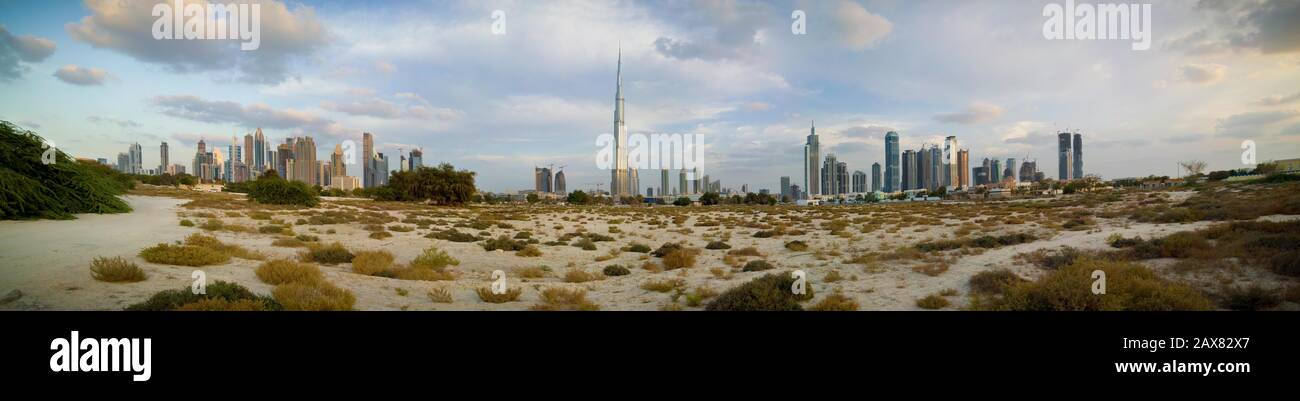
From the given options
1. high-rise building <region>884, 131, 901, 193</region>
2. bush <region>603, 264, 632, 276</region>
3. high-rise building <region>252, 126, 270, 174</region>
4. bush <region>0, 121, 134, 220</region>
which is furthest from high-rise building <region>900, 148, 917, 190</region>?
high-rise building <region>252, 126, 270, 174</region>

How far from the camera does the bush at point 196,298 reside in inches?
284

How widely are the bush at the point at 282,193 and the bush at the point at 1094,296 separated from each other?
186ft

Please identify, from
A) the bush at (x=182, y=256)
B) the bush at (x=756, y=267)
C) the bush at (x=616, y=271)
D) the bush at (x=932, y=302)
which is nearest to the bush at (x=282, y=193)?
the bush at (x=182, y=256)

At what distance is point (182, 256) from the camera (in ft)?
38.3

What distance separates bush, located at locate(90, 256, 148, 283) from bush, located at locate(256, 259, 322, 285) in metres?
1.94

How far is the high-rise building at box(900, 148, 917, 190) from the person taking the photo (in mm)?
116494

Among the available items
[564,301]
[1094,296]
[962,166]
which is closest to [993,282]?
[1094,296]

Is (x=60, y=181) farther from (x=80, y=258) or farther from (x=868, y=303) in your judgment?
(x=868, y=303)

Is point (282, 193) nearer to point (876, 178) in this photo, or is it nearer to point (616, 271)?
point (616, 271)

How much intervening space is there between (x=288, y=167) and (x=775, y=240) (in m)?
121

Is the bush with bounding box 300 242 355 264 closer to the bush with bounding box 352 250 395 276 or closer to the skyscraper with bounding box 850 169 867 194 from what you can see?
the bush with bounding box 352 250 395 276
